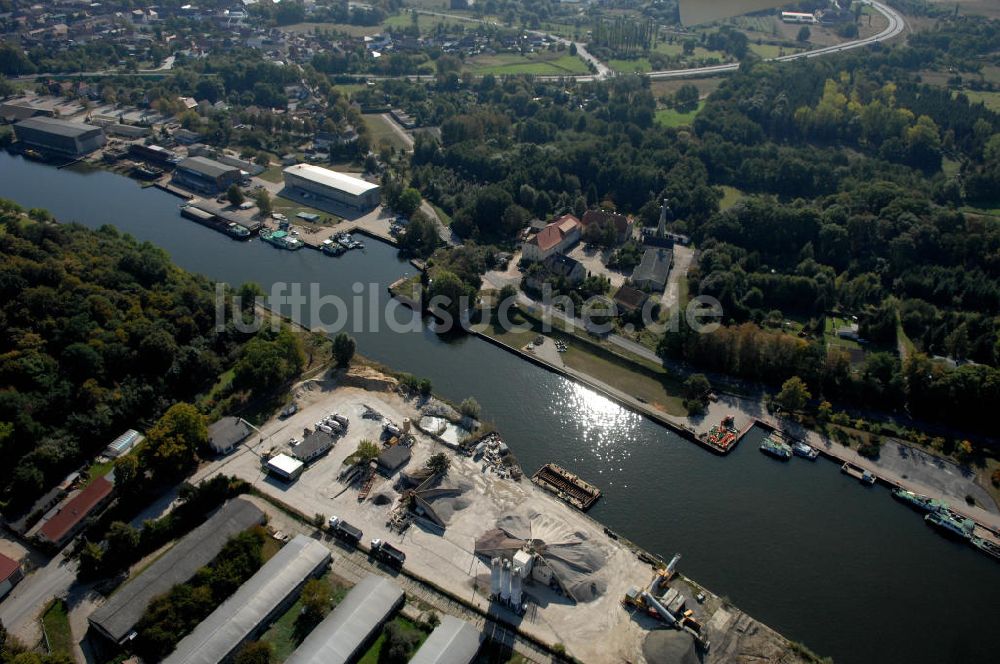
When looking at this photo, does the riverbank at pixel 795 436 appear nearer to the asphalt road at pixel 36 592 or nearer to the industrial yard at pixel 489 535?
the industrial yard at pixel 489 535

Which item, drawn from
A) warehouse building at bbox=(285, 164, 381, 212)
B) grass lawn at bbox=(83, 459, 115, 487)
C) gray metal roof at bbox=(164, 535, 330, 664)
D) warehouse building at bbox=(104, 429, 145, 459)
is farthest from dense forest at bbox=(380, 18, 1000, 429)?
grass lawn at bbox=(83, 459, 115, 487)

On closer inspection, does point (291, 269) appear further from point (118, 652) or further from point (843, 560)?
point (843, 560)

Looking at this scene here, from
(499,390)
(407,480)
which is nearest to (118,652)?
(407,480)

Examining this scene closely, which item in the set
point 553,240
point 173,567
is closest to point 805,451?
point 553,240

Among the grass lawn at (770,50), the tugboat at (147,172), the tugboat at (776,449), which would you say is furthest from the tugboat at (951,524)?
the grass lawn at (770,50)

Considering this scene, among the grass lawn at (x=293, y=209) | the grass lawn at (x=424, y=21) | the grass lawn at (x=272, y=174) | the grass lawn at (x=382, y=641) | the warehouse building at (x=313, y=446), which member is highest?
the grass lawn at (x=424, y=21)

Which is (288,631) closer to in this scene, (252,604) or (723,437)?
(252,604)
